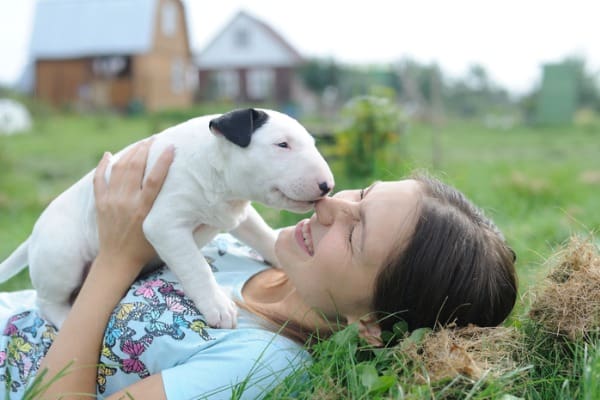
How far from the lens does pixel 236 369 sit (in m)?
1.63

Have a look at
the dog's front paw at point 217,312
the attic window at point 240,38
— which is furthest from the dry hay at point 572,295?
the attic window at point 240,38

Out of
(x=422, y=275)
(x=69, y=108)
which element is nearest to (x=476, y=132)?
(x=69, y=108)

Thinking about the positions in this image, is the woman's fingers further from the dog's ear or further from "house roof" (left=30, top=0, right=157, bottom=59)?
"house roof" (left=30, top=0, right=157, bottom=59)

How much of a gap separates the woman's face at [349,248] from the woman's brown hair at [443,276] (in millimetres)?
35

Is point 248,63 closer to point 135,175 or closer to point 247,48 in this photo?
point 247,48

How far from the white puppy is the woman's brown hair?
0.32m

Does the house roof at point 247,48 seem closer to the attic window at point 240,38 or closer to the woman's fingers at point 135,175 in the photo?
the attic window at point 240,38

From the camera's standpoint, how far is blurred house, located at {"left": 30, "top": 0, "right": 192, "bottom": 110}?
927 inches

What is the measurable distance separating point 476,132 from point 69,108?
12.7 metres

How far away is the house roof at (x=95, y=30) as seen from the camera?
2439 centimetres

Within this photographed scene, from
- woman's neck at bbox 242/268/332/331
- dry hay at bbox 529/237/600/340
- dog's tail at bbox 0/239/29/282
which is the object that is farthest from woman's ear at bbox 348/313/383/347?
dog's tail at bbox 0/239/29/282

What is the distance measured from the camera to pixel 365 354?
1788mm

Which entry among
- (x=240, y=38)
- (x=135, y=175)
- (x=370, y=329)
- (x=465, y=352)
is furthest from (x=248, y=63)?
(x=465, y=352)

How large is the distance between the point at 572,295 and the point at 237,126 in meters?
1.04
